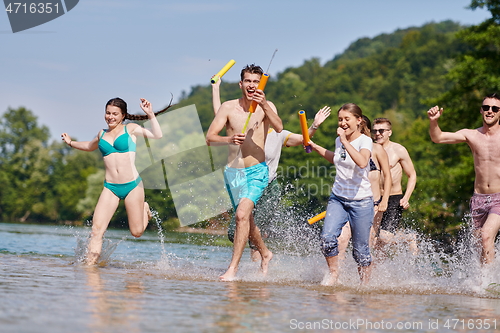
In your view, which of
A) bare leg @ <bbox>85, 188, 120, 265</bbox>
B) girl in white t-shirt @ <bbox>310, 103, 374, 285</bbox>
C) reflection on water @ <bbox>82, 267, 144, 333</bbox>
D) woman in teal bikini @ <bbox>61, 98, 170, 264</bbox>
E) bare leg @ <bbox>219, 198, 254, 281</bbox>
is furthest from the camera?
woman in teal bikini @ <bbox>61, 98, 170, 264</bbox>

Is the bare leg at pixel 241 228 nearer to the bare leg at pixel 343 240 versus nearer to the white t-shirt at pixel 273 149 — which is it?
the bare leg at pixel 343 240

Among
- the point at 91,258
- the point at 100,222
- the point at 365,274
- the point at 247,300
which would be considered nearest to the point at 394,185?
the point at 365,274

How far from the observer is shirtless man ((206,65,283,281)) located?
7.56 meters

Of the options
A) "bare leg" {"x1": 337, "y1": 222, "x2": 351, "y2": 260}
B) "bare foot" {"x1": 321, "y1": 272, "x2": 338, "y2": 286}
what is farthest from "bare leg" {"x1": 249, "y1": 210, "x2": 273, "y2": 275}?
"bare foot" {"x1": 321, "y1": 272, "x2": 338, "y2": 286}

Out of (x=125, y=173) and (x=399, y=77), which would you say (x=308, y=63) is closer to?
(x=399, y=77)

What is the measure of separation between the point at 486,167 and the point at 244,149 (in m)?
2.85

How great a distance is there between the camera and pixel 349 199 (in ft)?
23.5

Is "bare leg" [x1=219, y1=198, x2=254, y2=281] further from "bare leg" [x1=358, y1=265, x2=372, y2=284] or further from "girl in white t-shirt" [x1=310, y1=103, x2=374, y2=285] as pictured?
"bare leg" [x1=358, y1=265, x2=372, y2=284]

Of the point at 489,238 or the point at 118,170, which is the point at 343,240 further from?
the point at 118,170

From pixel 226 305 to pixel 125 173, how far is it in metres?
3.68

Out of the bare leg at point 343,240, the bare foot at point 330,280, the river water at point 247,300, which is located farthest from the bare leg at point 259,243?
the bare foot at point 330,280

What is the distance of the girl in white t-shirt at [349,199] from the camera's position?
7133 mm

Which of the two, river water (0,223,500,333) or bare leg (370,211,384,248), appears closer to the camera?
river water (0,223,500,333)

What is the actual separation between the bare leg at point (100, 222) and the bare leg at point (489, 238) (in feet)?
14.8
